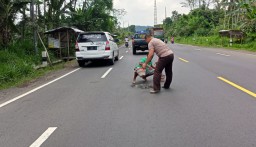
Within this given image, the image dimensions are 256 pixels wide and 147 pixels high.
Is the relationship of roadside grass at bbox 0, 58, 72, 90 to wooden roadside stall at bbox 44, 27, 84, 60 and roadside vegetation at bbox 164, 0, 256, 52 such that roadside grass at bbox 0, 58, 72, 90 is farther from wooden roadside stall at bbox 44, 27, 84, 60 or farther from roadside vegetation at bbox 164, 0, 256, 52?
roadside vegetation at bbox 164, 0, 256, 52

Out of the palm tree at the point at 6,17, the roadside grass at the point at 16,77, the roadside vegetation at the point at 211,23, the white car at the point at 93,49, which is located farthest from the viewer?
the roadside vegetation at the point at 211,23

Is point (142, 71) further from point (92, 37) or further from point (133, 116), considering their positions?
point (92, 37)

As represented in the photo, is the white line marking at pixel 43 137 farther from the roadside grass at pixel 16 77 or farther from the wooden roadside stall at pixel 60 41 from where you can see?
the wooden roadside stall at pixel 60 41

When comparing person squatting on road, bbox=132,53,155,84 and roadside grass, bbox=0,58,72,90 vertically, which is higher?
person squatting on road, bbox=132,53,155,84

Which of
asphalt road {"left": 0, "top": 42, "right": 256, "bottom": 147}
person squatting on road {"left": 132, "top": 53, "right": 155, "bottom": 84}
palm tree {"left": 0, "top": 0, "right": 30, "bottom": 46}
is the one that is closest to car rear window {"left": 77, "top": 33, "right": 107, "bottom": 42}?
palm tree {"left": 0, "top": 0, "right": 30, "bottom": 46}

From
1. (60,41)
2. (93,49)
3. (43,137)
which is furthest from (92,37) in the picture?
(43,137)

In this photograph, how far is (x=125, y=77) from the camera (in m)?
11.5

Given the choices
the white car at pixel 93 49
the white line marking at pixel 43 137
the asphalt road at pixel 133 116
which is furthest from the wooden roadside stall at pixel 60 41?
the white line marking at pixel 43 137

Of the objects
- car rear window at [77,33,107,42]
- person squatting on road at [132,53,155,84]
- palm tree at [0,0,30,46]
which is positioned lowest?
person squatting on road at [132,53,155,84]

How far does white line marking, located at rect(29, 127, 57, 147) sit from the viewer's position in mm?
4611

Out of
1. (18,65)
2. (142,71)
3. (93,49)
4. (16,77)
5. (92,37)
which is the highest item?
(92,37)

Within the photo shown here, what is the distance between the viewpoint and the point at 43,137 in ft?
16.1

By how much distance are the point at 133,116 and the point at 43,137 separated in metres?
1.77

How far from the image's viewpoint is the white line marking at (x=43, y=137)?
461 cm
